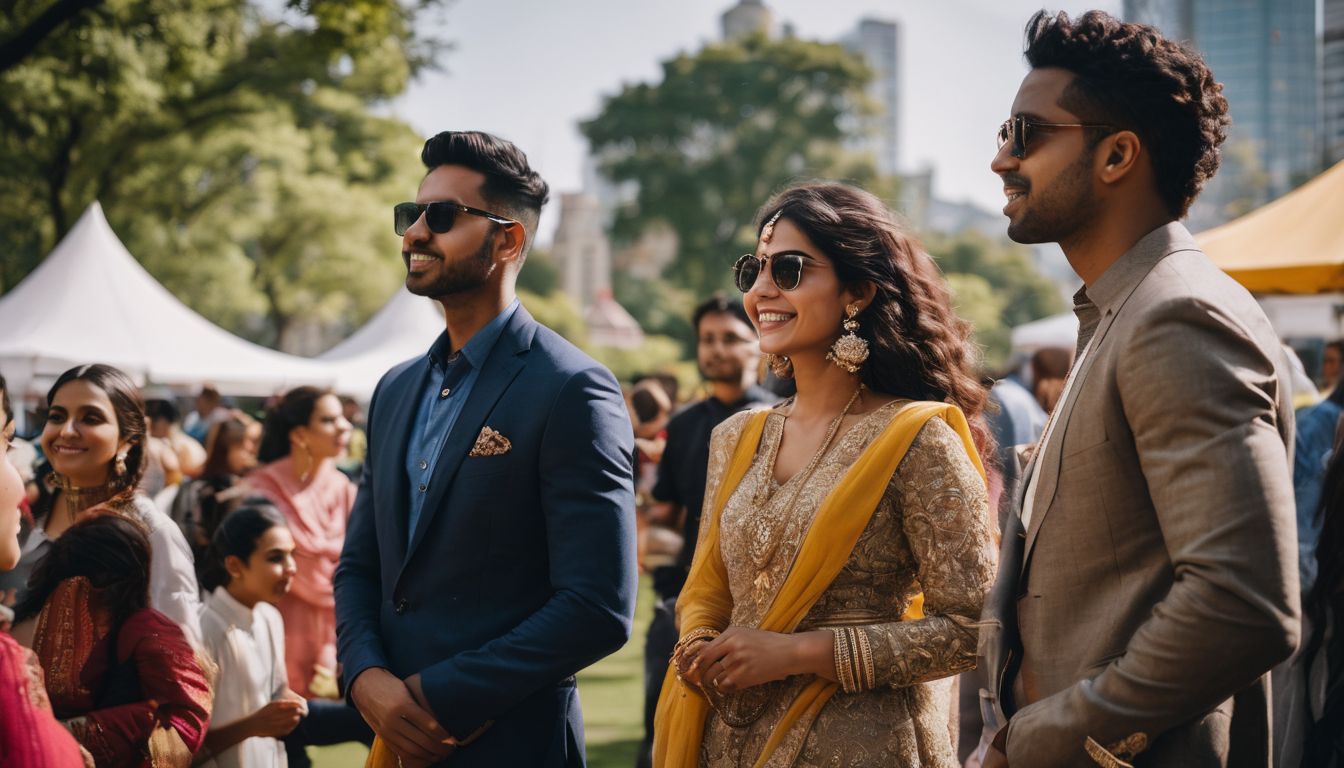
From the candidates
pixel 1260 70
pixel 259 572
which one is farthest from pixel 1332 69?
pixel 259 572

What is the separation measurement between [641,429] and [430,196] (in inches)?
269

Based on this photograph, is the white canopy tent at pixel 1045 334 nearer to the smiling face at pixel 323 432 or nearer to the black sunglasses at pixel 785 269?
the smiling face at pixel 323 432

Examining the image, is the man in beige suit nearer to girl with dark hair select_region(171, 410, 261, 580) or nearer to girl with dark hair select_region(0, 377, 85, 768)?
girl with dark hair select_region(0, 377, 85, 768)

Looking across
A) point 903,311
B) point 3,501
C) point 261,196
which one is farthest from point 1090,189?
point 261,196

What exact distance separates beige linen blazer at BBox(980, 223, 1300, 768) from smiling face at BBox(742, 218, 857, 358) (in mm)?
800

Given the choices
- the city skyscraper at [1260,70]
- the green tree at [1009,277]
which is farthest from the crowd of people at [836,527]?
the green tree at [1009,277]

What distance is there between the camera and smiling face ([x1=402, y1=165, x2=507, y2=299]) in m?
2.85

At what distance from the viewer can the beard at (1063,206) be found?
1.99 meters

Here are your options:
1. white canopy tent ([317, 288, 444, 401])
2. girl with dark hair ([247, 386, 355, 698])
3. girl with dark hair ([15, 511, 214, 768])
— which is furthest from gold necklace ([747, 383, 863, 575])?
white canopy tent ([317, 288, 444, 401])

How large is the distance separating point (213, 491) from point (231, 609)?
1.77m

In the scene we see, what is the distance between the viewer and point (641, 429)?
9656 mm

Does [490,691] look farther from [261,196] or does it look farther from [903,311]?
[261,196]

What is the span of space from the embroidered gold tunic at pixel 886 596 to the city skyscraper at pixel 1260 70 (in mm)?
49289

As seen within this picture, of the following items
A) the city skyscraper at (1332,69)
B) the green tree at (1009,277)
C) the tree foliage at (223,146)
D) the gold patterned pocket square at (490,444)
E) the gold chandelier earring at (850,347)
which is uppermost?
the city skyscraper at (1332,69)
